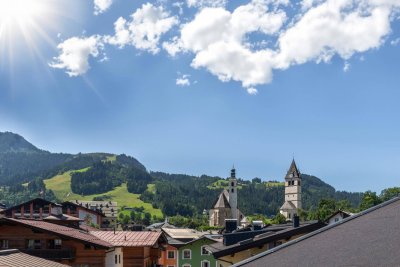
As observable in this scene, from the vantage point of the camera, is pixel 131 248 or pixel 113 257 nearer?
pixel 113 257

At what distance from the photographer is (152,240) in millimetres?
47125

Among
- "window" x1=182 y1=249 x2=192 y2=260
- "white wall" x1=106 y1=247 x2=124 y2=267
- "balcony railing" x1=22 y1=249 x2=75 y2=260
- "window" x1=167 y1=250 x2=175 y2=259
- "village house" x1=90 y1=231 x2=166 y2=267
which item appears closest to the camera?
"balcony railing" x1=22 y1=249 x2=75 y2=260

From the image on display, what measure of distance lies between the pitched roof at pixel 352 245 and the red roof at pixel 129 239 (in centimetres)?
3803

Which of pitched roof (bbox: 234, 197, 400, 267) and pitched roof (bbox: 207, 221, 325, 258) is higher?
pitched roof (bbox: 234, 197, 400, 267)

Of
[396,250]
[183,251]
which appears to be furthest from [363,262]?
[183,251]

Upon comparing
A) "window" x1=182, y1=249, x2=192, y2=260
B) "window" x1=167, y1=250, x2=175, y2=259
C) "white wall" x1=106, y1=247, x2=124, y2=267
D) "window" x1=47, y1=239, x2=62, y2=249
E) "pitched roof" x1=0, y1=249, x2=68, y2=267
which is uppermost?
"pitched roof" x1=0, y1=249, x2=68, y2=267

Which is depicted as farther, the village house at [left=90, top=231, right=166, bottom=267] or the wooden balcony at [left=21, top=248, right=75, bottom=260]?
the village house at [left=90, top=231, right=166, bottom=267]

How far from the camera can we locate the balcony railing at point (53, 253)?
37.0m

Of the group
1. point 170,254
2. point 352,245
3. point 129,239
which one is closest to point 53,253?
point 129,239

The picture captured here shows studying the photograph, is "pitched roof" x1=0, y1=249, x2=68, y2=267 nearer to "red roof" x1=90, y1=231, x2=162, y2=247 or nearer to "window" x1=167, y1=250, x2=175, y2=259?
"red roof" x1=90, y1=231, x2=162, y2=247

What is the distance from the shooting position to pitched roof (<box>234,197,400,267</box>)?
19.9 feet

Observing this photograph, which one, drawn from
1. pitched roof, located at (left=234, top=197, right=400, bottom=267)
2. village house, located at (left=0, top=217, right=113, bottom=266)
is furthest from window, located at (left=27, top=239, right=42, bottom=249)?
pitched roof, located at (left=234, top=197, right=400, bottom=267)

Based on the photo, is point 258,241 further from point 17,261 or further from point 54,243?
point 17,261

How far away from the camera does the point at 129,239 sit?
47.6 metres
